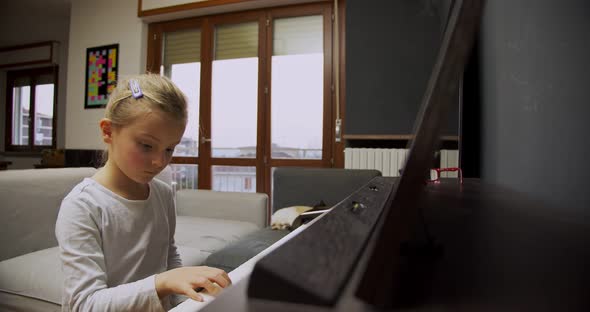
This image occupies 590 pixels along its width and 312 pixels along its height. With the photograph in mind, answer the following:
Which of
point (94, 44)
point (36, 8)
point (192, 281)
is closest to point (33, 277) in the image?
point (192, 281)

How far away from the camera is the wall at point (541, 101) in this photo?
491 millimetres

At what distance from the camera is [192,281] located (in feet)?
1.55

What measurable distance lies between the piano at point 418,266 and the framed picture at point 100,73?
14.2ft

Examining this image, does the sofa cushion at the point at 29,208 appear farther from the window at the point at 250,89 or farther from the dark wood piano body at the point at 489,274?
the window at the point at 250,89

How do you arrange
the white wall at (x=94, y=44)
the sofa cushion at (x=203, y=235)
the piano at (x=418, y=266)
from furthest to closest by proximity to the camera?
the white wall at (x=94, y=44) < the sofa cushion at (x=203, y=235) < the piano at (x=418, y=266)

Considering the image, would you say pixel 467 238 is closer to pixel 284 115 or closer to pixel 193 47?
pixel 284 115

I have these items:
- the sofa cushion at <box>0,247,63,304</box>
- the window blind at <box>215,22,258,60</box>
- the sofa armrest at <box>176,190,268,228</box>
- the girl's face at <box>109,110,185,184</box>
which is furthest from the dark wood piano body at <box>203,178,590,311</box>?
the window blind at <box>215,22,258,60</box>

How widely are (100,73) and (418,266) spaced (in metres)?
4.59

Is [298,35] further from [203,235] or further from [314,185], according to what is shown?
[203,235]

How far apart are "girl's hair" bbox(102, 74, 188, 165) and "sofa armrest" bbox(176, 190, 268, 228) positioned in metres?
1.44

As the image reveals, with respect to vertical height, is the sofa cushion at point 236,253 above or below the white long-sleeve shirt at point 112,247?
below

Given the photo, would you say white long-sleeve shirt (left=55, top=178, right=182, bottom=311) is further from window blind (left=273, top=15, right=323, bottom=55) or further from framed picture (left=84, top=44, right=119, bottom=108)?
framed picture (left=84, top=44, right=119, bottom=108)

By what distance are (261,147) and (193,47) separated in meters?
1.40

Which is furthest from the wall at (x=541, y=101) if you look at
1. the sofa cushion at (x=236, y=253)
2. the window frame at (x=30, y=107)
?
the window frame at (x=30, y=107)
